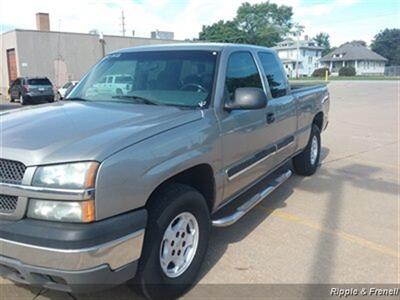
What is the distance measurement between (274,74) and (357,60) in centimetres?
9473

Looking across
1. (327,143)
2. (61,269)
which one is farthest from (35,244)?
(327,143)

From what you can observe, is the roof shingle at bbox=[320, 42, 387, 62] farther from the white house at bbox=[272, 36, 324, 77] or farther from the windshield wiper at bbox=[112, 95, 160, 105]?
the windshield wiper at bbox=[112, 95, 160, 105]

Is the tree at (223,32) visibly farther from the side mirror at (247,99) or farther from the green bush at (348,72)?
the side mirror at (247,99)

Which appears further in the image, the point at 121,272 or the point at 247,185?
the point at 247,185

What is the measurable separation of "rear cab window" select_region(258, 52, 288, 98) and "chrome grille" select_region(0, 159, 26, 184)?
Answer: 3.17m

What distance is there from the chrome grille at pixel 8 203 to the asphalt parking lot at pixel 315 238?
3.26ft

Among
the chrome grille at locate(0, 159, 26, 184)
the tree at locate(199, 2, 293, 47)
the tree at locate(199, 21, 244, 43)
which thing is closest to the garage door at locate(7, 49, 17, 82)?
the chrome grille at locate(0, 159, 26, 184)

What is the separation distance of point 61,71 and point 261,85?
34.3 m

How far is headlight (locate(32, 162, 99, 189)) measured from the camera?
2.43 meters

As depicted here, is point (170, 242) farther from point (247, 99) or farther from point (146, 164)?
point (247, 99)

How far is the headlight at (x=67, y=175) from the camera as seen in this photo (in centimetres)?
243

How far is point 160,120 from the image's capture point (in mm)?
3139

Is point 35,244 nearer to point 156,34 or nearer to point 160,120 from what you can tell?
point 160,120

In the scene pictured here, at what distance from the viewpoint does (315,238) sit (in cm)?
440
